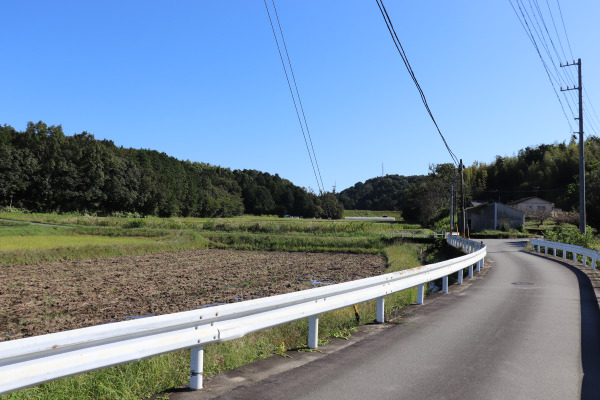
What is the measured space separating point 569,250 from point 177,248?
1169 inches

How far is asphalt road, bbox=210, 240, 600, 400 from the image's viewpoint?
14.3ft

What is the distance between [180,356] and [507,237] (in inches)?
2142

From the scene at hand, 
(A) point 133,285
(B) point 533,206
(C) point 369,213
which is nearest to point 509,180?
(B) point 533,206

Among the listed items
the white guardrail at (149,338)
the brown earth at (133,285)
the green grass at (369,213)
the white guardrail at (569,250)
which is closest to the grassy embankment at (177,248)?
the white guardrail at (149,338)

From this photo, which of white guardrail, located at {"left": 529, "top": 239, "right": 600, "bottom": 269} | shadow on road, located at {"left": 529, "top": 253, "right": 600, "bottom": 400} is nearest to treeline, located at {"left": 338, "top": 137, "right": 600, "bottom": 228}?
white guardrail, located at {"left": 529, "top": 239, "right": 600, "bottom": 269}

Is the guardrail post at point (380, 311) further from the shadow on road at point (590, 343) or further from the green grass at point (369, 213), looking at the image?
the green grass at point (369, 213)

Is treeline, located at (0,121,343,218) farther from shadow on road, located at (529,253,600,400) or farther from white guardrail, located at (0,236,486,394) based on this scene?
white guardrail, located at (0,236,486,394)

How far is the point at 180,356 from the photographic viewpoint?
6.26 metres

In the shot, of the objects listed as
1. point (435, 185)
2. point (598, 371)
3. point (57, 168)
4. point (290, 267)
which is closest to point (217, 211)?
point (57, 168)

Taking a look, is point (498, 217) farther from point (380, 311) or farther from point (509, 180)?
point (380, 311)

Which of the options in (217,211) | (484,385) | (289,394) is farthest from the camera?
(217,211)

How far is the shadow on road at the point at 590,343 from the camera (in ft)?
15.1

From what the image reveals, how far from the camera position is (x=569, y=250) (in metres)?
21.7

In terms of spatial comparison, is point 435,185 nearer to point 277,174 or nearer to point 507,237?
point 507,237
